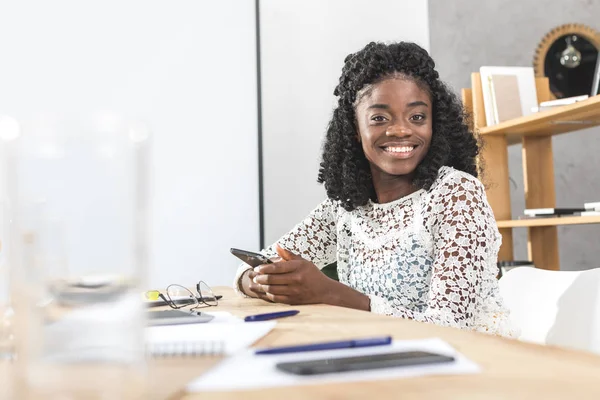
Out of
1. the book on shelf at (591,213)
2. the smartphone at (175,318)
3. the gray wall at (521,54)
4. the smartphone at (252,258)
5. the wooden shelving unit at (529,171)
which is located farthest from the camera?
the gray wall at (521,54)

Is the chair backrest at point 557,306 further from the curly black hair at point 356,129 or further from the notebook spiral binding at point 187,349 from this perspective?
the notebook spiral binding at point 187,349

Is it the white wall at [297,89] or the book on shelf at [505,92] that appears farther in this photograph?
the white wall at [297,89]

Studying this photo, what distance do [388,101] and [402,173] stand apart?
0.56 ft

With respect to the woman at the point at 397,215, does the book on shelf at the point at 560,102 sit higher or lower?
higher

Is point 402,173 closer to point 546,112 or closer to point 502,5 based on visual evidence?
point 546,112

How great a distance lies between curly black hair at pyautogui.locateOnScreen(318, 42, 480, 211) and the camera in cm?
160

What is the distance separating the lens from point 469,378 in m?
0.49

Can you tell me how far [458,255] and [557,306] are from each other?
21 cm

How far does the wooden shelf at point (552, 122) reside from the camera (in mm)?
2326

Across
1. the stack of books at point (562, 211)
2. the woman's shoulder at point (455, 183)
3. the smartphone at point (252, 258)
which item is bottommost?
the smartphone at point (252, 258)

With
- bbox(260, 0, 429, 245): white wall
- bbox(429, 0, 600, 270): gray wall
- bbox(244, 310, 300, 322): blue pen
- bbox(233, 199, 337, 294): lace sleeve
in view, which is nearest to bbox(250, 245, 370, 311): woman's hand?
bbox(244, 310, 300, 322): blue pen

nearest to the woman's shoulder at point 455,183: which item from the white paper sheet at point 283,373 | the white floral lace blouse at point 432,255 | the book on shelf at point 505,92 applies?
the white floral lace blouse at point 432,255

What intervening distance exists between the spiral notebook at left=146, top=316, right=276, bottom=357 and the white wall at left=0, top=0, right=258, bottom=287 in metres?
2.45

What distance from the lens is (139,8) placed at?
3.39m
